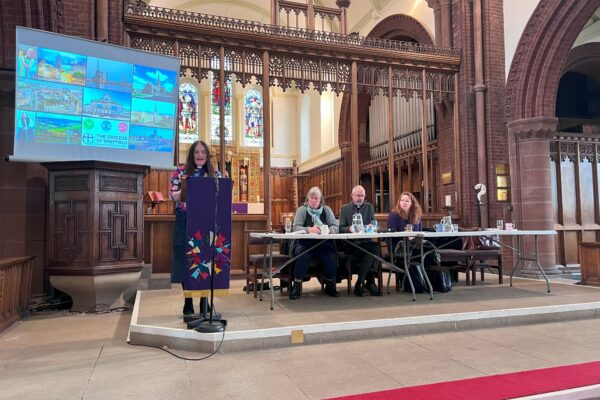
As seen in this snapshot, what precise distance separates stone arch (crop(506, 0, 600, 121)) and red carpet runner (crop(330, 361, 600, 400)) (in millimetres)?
6005

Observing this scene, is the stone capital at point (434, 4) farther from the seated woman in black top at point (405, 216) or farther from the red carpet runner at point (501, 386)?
the red carpet runner at point (501, 386)

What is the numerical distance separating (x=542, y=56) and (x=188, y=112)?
12251 mm

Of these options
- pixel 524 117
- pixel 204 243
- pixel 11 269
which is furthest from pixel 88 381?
pixel 524 117

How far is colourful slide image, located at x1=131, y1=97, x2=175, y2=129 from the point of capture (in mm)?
5129

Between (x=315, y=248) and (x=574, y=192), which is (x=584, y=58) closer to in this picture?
(x=574, y=192)

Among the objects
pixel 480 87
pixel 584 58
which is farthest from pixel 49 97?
pixel 584 58

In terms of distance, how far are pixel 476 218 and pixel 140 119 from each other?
5.80 m

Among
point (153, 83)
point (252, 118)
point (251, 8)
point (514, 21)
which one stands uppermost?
point (251, 8)

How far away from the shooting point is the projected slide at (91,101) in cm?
458

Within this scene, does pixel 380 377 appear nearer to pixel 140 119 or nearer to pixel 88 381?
pixel 88 381

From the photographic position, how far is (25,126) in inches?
180

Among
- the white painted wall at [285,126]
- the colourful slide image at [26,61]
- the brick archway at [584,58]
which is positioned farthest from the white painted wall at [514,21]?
the white painted wall at [285,126]

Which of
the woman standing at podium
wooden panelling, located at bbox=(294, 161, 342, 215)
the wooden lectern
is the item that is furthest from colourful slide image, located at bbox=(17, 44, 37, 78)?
wooden panelling, located at bbox=(294, 161, 342, 215)

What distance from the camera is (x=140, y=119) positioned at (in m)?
5.15
